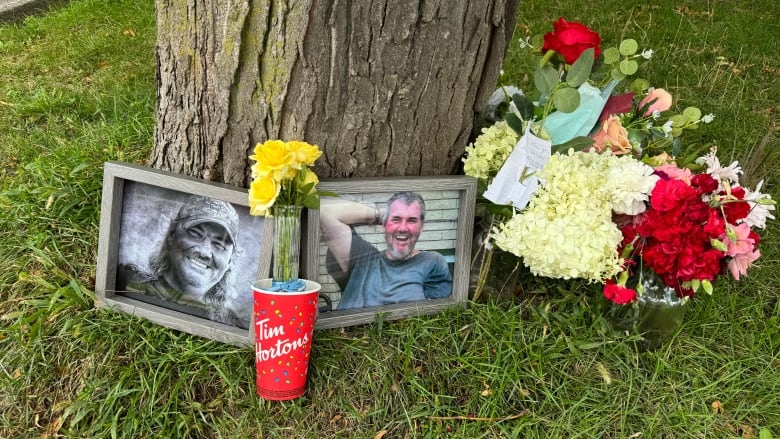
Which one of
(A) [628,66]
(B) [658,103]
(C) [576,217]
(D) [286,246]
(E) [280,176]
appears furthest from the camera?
(B) [658,103]

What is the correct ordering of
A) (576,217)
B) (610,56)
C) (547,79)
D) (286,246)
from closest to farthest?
(286,246)
(576,217)
(547,79)
(610,56)

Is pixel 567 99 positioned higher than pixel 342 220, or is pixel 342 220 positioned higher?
pixel 567 99

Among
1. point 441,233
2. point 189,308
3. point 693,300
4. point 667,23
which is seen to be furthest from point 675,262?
point 667,23

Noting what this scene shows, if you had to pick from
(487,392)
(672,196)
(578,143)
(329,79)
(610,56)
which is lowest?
(487,392)

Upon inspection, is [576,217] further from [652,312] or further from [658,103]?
[658,103]

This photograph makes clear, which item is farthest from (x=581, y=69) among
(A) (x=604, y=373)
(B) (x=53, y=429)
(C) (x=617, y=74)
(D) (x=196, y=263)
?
(B) (x=53, y=429)

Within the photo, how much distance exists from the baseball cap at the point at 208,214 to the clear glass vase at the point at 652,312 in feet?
4.20

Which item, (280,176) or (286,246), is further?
(286,246)

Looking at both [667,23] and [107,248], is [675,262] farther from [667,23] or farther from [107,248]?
[667,23]

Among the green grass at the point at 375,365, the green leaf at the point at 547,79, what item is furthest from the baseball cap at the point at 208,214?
the green leaf at the point at 547,79

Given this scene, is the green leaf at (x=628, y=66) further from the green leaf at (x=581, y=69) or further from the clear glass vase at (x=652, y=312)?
the clear glass vase at (x=652, y=312)

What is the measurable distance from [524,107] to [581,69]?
0.21 metres

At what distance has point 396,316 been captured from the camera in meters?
2.04

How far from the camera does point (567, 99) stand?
1.90 m
